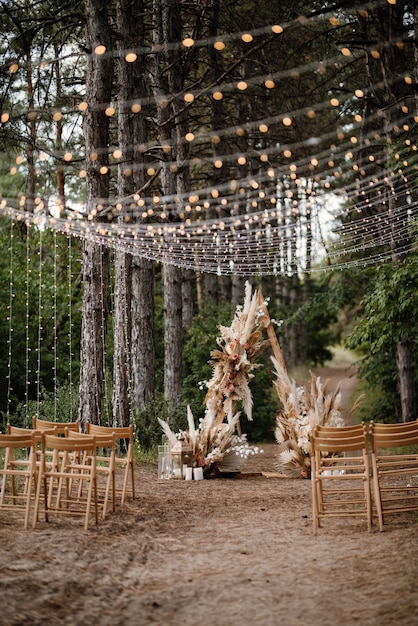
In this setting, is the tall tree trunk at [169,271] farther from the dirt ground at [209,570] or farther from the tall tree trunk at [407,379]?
the dirt ground at [209,570]

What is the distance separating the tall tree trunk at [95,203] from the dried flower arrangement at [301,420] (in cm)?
272

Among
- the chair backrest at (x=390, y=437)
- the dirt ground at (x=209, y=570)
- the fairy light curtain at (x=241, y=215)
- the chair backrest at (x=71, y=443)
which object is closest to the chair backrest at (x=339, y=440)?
the chair backrest at (x=390, y=437)

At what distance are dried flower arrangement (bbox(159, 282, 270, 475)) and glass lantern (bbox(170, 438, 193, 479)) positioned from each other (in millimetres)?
78

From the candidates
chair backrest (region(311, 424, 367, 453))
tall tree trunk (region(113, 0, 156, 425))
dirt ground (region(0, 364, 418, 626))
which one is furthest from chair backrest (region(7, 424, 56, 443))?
tall tree trunk (region(113, 0, 156, 425))

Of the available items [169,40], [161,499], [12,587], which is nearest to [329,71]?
[169,40]

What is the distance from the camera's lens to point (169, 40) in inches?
597

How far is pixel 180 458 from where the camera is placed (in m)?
11.3

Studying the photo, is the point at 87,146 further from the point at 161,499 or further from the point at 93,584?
the point at 93,584

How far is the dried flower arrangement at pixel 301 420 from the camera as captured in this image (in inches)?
461

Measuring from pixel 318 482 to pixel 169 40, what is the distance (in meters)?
10.2

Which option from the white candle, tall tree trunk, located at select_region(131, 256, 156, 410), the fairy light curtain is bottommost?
the white candle

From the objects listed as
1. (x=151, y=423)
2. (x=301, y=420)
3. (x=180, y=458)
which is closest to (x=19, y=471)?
(x=180, y=458)

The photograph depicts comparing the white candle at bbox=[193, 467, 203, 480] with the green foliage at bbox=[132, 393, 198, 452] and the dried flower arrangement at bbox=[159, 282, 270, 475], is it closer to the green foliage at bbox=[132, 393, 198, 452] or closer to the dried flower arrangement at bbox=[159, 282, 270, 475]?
the dried flower arrangement at bbox=[159, 282, 270, 475]

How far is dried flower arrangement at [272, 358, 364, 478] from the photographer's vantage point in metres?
11.7
